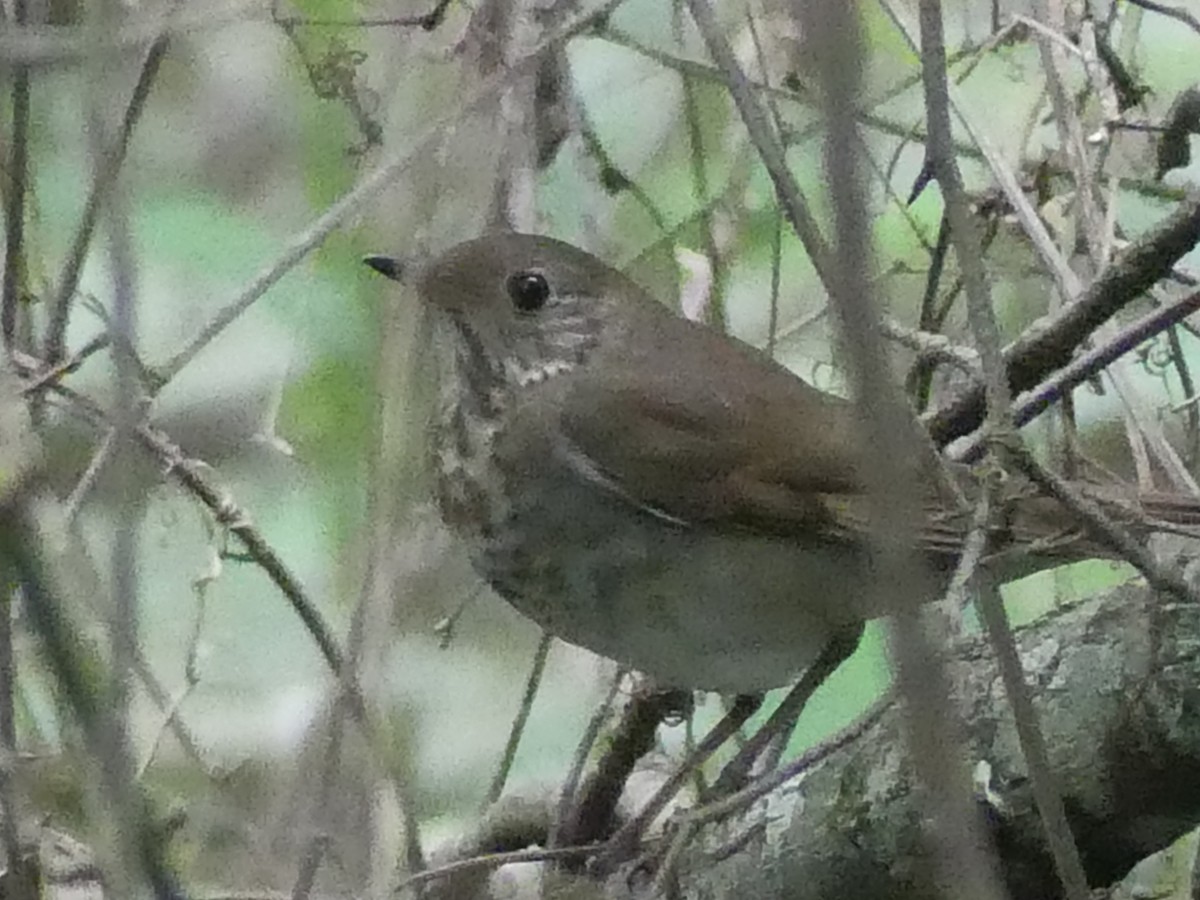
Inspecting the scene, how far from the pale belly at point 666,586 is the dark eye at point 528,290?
9.1 inches

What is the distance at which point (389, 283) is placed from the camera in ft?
6.31

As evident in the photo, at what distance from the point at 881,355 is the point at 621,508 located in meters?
1.31

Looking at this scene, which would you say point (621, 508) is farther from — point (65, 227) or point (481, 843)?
point (65, 227)

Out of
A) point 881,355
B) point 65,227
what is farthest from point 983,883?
point 65,227

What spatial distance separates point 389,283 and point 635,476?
→ 36 centimetres

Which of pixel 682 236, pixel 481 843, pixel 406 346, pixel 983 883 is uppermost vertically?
pixel 682 236

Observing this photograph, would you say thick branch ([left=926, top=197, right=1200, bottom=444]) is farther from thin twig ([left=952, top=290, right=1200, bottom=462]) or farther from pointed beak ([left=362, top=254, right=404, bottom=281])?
pointed beak ([left=362, top=254, right=404, bottom=281])

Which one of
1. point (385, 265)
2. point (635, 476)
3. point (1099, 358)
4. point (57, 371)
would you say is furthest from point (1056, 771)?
point (57, 371)

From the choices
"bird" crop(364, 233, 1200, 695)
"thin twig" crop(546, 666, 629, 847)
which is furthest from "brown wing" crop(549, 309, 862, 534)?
"thin twig" crop(546, 666, 629, 847)

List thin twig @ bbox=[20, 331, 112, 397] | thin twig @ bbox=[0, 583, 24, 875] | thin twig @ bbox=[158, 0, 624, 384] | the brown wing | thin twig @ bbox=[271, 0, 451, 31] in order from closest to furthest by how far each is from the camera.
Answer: thin twig @ bbox=[0, 583, 24, 875], thin twig @ bbox=[20, 331, 112, 397], thin twig @ bbox=[158, 0, 624, 384], thin twig @ bbox=[271, 0, 451, 31], the brown wing

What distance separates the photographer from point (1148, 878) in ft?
6.31

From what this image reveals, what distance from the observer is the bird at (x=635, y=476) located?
176 centimetres

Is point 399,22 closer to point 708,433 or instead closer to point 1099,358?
point 708,433

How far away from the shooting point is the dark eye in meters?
1.90
